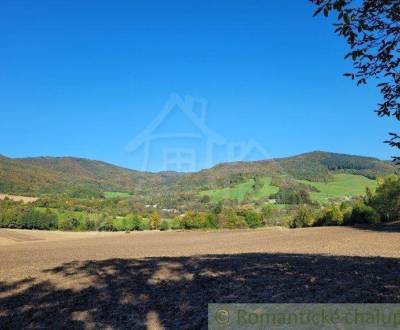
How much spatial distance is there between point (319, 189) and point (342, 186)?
8148 mm

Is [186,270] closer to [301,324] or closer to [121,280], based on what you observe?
[121,280]

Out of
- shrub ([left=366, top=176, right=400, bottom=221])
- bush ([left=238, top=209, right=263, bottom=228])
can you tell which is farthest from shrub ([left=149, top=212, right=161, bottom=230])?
shrub ([left=366, top=176, right=400, bottom=221])

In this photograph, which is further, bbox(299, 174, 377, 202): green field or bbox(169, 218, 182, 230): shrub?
bbox(299, 174, 377, 202): green field

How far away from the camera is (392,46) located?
7.29 m

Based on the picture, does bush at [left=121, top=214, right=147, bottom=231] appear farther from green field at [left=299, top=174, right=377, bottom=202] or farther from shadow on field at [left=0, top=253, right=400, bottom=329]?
shadow on field at [left=0, top=253, right=400, bottom=329]

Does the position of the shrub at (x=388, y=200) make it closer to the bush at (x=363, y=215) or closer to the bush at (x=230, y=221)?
the bush at (x=363, y=215)

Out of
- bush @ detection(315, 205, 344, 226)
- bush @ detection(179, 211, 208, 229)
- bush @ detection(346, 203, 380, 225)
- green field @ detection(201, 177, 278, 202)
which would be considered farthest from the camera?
green field @ detection(201, 177, 278, 202)

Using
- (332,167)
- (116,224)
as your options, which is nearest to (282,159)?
(332,167)

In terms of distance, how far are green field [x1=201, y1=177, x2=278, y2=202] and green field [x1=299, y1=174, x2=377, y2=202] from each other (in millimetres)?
13638

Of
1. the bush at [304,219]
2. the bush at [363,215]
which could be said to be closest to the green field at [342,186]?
the bush at [304,219]

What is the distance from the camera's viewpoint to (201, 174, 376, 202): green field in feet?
411

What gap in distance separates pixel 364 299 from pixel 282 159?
19338 centimetres

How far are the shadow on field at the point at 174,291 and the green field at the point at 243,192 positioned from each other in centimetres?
11595

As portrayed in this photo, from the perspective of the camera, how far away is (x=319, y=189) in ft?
442
